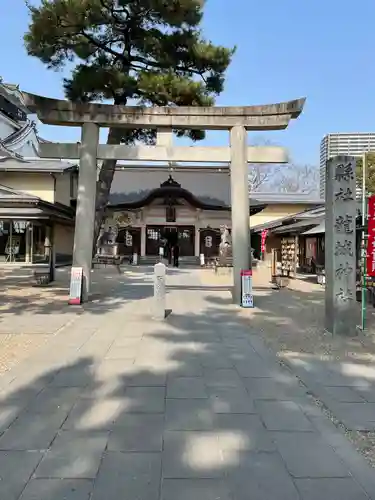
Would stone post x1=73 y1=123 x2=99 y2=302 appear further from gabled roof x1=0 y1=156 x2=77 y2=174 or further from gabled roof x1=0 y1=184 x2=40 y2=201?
gabled roof x1=0 y1=156 x2=77 y2=174

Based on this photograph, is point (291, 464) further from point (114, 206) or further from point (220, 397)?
point (114, 206)

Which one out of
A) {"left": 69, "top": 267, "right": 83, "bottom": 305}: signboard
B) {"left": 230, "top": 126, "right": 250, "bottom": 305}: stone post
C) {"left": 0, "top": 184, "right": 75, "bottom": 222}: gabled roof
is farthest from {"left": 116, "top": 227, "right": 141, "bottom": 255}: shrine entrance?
{"left": 69, "top": 267, "right": 83, "bottom": 305}: signboard

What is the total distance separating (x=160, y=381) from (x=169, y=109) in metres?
7.90

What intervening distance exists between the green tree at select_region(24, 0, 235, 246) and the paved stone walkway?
9.20 m

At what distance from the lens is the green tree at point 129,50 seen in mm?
12141

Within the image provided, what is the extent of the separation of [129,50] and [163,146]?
15.5 ft

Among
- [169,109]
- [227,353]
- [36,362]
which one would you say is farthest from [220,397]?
[169,109]

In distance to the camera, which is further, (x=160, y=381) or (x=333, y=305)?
(x=333, y=305)

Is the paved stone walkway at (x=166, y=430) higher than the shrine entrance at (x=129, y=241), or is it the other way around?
the shrine entrance at (x=129, y=241)

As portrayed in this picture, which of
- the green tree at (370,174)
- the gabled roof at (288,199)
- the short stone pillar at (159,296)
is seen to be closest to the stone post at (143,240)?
the gabled roof at (288,199)

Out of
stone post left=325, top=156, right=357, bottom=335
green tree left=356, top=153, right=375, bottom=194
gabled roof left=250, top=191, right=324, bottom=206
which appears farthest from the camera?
gabled roof left=250, top=191, right=324, bottom=206

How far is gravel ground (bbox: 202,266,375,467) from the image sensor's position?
3.71 meters

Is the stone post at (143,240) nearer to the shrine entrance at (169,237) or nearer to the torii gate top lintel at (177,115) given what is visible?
the shrine entrance at (169,237)

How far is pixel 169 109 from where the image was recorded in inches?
426
